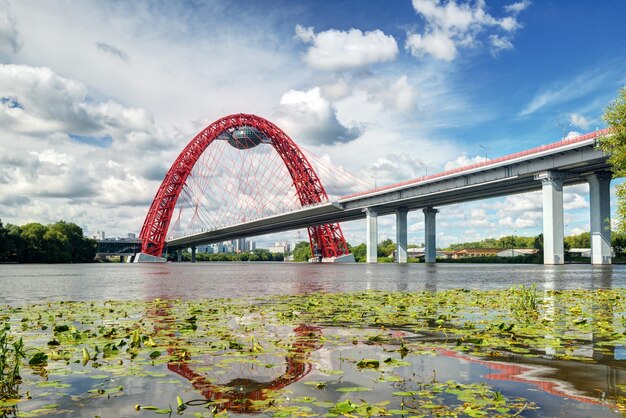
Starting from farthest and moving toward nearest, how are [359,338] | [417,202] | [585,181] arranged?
[417,202]
[585,181]
[359,338]

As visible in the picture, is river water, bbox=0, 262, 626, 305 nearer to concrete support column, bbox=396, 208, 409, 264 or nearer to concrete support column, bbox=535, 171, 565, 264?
concrete support column, bbox=535, 171, 565, 264

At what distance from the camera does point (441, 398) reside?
17.6 ft

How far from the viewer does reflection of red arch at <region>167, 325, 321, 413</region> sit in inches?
207

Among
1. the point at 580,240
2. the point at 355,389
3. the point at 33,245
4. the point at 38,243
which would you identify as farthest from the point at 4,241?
the point at 580,240

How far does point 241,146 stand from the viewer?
401 ft

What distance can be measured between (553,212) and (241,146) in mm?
77955

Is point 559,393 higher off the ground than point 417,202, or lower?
lower

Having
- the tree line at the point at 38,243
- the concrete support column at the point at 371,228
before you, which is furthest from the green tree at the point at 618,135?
the tree line at the point at 38,243

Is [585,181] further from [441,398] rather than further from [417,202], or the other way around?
[441,398]

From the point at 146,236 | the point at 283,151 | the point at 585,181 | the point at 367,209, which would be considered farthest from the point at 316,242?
the point at 585,181

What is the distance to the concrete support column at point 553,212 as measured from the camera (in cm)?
6075

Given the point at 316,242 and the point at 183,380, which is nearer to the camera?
the point at 183,380

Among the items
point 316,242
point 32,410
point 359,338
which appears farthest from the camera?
point 316,242

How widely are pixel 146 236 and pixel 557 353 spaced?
132 metres
